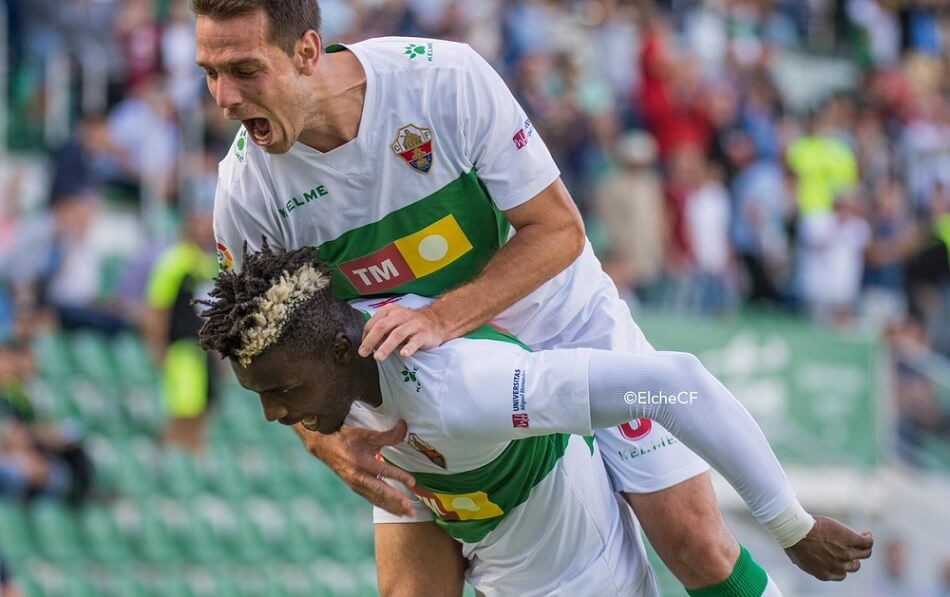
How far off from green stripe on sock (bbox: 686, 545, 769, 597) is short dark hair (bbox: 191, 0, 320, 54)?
206 centimetres

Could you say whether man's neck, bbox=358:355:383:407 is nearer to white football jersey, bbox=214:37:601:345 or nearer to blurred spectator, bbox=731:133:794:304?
white football jersey, bbox=214:37:601:345

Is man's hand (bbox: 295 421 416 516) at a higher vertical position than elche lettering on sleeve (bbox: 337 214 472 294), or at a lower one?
lower

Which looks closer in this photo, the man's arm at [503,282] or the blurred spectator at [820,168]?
the man's arm at [503,282]

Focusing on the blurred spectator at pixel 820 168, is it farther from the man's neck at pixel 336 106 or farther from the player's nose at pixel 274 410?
the player's nose at pixel 274 410

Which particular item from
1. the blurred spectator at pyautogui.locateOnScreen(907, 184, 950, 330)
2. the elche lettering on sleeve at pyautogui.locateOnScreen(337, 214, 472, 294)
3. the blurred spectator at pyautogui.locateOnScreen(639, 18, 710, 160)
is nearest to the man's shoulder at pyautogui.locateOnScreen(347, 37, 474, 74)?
the elche lettering on sleeve at pyautogui.locateOnScreen(337, 214, 472, 294)

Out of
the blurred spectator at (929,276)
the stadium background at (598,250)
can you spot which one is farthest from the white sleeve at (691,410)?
the blurred spectator at (929,276)

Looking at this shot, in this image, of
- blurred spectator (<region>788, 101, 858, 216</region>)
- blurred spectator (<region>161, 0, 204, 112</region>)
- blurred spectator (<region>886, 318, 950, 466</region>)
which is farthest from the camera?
blurred spectator (<region>788, 101, 858, 216</region>)

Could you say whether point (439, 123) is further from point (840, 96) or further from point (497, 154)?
point (840, 96)

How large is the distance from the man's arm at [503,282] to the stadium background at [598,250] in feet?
18.6

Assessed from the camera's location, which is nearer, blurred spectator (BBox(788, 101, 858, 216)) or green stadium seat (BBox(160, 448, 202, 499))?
green stadium seat (BBox(160, 448, 202, 499))

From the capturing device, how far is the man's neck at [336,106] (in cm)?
440

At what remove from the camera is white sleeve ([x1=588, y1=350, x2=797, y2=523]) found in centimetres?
404

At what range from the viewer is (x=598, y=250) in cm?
1335

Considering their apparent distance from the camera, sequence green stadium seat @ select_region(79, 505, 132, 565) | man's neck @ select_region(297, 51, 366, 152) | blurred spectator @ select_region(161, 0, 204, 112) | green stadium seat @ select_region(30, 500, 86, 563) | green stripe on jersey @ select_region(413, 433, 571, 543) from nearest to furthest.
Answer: man's neck @ select_region(297, 51, 366, 152)
green stripe on jersey @ select_region(413, 433, 571, 543)
green stadium seat @ select_region(30, 500, 86, 563)
green stadium seat @ select_region(79, 505, 132, 565)
blurred spectator @ select_region(161, 0, 204, 112)
